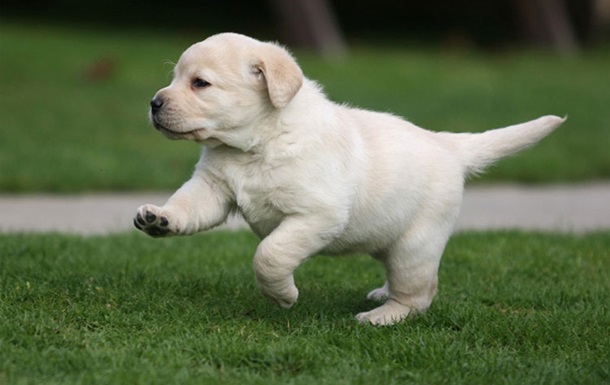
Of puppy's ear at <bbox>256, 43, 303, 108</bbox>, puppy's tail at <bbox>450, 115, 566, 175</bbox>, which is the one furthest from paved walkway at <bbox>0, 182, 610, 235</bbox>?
puppy's ear at <bbox>256, 43, 303, 108</bbox>

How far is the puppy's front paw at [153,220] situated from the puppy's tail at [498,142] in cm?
155

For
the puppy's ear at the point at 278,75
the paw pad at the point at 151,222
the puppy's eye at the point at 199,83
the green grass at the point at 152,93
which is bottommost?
the green grass at the point at 152,93

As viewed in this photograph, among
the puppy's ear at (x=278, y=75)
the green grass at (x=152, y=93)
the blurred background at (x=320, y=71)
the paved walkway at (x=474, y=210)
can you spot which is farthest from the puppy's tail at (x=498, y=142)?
the blurred background at (x=320, y=71)

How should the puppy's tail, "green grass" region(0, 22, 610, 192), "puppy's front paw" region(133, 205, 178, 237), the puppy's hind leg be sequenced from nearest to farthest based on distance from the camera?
"puppy's front paw" region(133, 205, 178, 237)
the puppy's hind leg
the puppy's tail
"green grass" region(0, 22, 610, 192)

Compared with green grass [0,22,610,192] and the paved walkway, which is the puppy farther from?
green grass [0,22,610,192]

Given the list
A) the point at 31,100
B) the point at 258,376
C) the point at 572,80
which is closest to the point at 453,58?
the point at 572,80

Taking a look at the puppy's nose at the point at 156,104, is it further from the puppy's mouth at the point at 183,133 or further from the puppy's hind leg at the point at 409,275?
the puppy's hind leg at the point at 409,275

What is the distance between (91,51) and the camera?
1603cm

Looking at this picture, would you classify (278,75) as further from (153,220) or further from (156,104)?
(153,220)

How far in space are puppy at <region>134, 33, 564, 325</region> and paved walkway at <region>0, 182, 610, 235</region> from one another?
2.97m

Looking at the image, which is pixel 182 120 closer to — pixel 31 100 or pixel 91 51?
pixel 31 100

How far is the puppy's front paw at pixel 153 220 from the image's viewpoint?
456cm

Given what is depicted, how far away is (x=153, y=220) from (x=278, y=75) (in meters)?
0.82

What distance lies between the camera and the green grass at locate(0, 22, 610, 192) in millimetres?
9930
